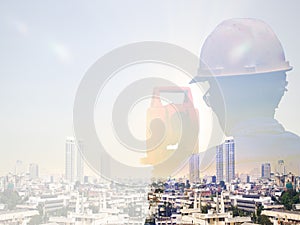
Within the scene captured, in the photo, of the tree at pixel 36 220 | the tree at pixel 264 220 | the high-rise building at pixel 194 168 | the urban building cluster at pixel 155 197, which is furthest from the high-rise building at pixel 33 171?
the tree at pixel 264 220

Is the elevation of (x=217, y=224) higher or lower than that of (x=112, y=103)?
lower

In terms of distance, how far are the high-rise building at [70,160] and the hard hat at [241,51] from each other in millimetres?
497

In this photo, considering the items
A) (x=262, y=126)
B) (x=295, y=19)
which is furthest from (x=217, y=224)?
(x=295, y=19)

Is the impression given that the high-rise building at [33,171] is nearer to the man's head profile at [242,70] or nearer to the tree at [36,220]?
the tree at [36,220]

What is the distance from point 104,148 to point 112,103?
16cm

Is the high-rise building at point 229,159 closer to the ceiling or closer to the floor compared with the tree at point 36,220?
closer to the ceiling

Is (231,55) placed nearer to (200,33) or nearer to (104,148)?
(200,33)

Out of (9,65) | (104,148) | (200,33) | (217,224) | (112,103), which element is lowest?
(217,224)

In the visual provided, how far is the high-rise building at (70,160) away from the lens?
1.89m

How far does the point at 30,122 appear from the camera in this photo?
1954 mm

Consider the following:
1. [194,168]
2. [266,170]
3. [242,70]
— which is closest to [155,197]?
[194,168]

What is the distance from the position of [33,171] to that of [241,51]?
0.81 metres

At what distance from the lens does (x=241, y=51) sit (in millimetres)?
1871

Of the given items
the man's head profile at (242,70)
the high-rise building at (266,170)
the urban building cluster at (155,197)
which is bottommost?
the urban building cluster at (155,197)
